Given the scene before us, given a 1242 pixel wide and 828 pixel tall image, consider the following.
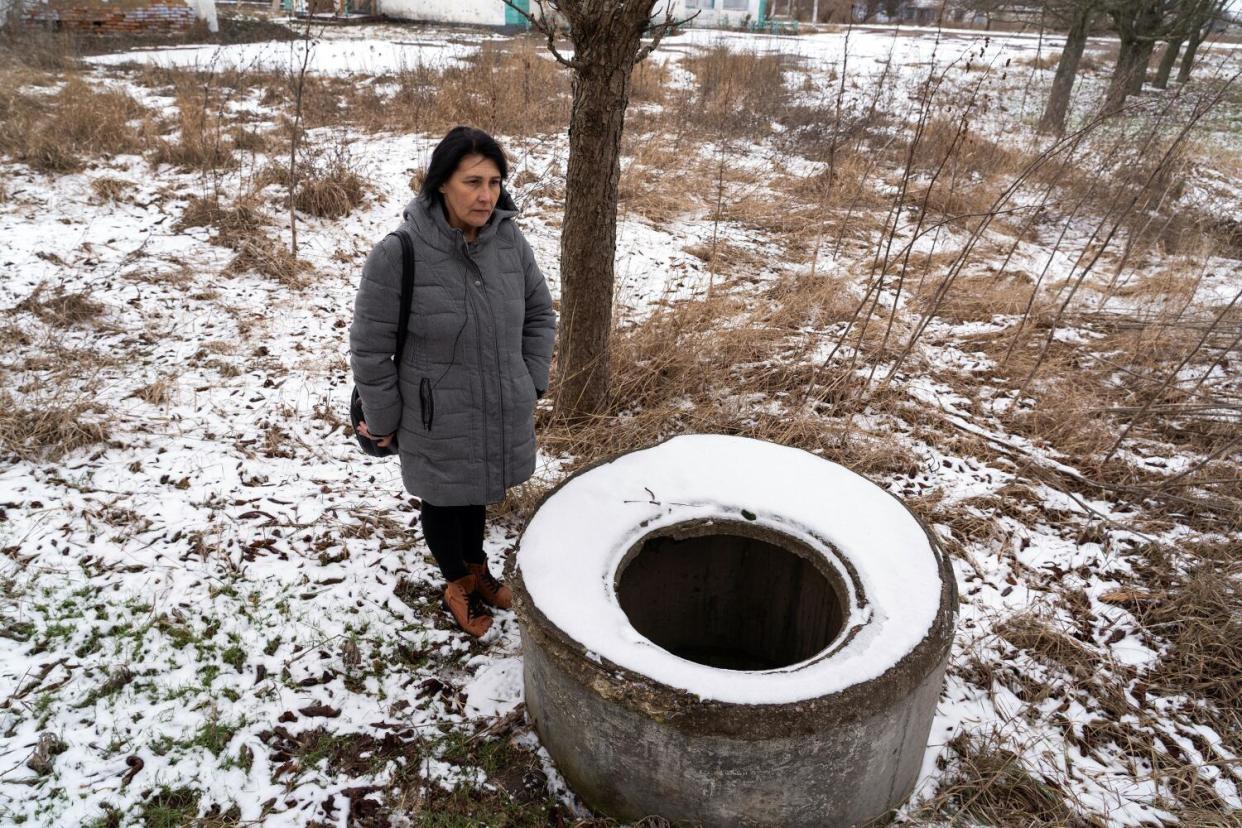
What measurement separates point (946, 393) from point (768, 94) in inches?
328

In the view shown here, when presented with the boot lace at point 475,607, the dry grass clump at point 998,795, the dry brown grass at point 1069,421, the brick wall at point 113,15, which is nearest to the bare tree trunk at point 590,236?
the boot lace at point 475,607

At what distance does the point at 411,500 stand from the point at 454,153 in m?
1.86

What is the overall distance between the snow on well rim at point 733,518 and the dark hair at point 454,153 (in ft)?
3.51

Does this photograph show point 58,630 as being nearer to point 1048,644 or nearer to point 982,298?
point 1048,644

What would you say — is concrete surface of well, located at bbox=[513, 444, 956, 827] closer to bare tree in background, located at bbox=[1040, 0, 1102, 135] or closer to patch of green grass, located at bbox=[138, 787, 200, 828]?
patch of green grass, located at bbox=[138, 787, 200, 828]

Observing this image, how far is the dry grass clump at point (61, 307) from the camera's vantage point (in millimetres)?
4188

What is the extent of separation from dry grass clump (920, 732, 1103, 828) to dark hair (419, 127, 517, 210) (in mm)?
2356

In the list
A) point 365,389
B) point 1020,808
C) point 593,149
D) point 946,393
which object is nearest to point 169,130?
point 593,149

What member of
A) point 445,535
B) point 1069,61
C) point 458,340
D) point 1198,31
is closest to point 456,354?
point 458,340

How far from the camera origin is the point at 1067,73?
10.8m

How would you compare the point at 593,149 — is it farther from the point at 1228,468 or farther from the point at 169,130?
the point at 169,130

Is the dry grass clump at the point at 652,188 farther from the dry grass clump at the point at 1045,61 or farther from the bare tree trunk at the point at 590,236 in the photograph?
the dry grass clump at the point at 1045,61

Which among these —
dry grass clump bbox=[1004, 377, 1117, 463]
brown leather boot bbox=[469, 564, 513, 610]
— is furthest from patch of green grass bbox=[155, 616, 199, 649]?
dry grass clump bbox=[1004, 377, 1117, 463]

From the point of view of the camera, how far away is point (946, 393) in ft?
14.4
